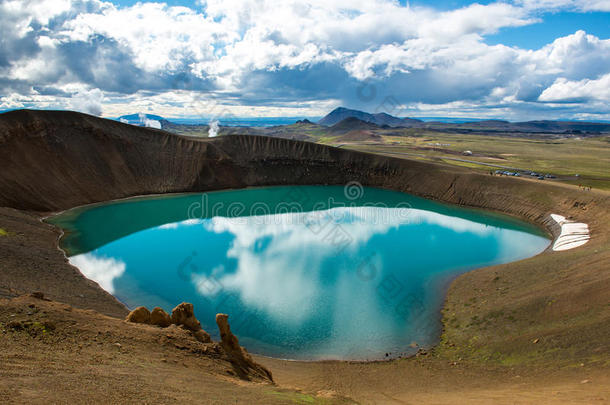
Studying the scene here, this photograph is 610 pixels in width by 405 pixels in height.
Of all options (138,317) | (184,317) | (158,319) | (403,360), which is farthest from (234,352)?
(403,360)

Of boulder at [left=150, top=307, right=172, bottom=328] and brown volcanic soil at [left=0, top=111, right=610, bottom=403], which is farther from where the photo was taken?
Answer: boulder at [left=150, top=307, right=172, bottom=328]

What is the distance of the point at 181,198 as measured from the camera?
61969mm

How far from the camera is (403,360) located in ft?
62.8

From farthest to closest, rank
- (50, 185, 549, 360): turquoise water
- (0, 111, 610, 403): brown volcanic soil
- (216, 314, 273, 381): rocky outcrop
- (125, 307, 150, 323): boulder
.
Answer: (50, 185, 549, 360): turquoise water
(125, 307, 150, 323): boulder
(216, 314, 273, 381): rocky outcrop
(0, 111, 610, 403): brown volcanic soil

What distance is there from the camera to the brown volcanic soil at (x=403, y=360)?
A: 1141cm

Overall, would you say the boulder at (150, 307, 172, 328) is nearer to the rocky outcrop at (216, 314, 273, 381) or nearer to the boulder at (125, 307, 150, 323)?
the boulder at (125, 307, 150, 323)

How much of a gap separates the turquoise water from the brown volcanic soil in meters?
1.98

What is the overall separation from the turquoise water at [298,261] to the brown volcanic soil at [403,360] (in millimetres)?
1980

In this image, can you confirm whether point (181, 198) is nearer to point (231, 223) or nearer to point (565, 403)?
point (231, 223)

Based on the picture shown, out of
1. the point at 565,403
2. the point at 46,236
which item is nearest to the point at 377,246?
the point at 565,403

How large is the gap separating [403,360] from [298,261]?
1502 cm

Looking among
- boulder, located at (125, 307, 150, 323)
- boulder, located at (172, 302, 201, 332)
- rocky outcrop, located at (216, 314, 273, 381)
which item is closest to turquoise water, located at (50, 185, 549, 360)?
rocky outcrop, located at (216, 314, 273, 381)

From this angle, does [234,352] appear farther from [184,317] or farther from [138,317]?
[138,317]

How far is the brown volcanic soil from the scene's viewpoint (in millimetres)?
11414
